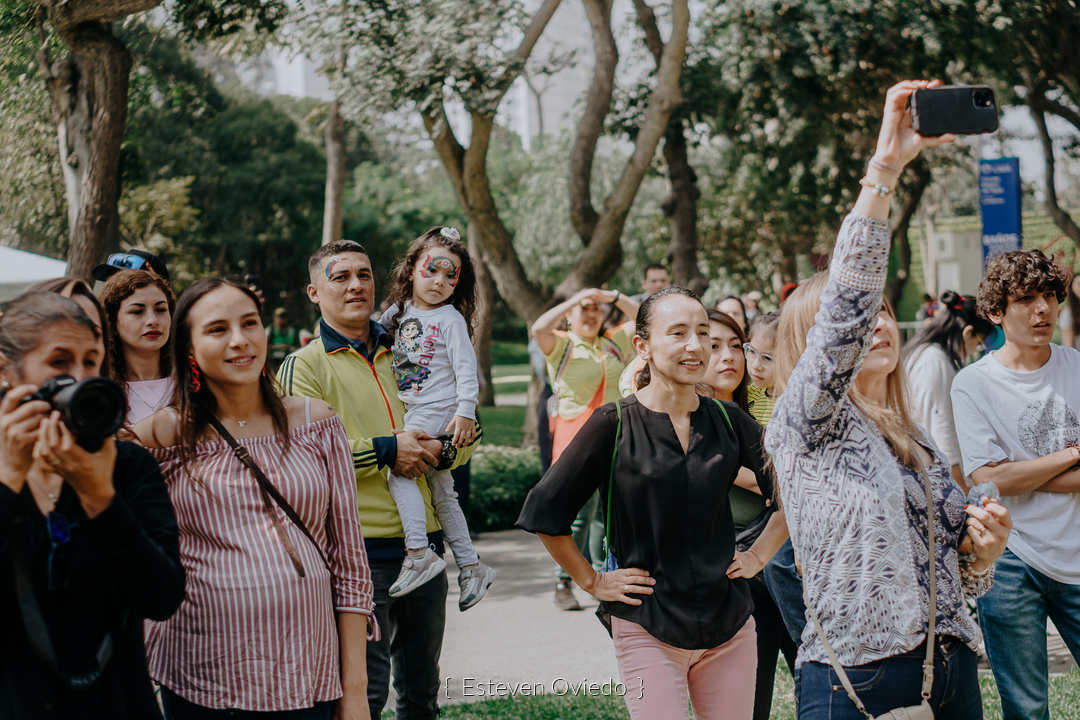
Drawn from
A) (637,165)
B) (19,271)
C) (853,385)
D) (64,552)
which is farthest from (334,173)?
(64,552)

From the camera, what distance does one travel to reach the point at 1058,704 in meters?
4.99

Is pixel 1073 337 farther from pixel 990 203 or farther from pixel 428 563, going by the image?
pixel 428 563

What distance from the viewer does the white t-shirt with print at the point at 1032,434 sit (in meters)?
3.89

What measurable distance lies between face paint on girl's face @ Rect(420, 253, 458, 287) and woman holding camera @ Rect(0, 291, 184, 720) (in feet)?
7.99

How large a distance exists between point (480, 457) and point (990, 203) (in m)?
7.76

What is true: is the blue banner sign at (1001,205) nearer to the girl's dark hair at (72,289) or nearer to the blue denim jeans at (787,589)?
the blue denim jeans at (787,589)

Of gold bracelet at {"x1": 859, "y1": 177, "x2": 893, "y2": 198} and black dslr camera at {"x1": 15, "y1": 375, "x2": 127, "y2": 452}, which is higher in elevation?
gold bracelet at {"x1": 859, "y1": 177, "x2": 893, "y2": 198}

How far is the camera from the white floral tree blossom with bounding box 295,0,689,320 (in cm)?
1068

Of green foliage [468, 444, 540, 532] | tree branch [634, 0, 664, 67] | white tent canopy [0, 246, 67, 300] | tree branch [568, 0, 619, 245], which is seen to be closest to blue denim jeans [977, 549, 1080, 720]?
green foliage [468, 444, 540, 532]

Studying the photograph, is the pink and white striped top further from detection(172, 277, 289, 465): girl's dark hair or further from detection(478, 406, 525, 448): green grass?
detection(478, 406, 525, 448): green grass

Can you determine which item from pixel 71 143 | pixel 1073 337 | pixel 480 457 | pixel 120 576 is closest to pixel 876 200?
pixel 120 576

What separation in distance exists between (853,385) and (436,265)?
2.42 meters

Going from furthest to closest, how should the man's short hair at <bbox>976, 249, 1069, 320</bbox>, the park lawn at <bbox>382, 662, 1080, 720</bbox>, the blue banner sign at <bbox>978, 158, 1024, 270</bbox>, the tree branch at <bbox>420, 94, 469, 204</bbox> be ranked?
the blue banner sign at <bbox>978, 158, 1024, 270</bbox>
the tree branch at <bbox>420, 94, 469, 204</bbox>
the park lawn at <bbox>382, 662, 1080, 720</bbox>
the man's short hair at <bbox>976, 249, 1069, 320</bbox>

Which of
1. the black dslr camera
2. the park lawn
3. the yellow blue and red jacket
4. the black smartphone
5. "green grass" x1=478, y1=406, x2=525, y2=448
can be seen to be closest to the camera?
the black dslr camera
